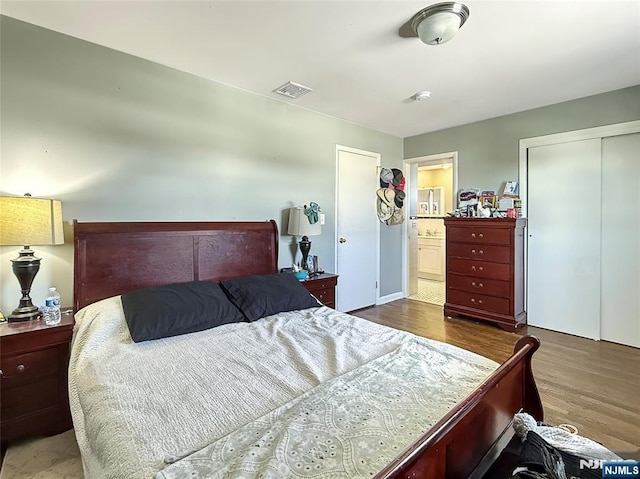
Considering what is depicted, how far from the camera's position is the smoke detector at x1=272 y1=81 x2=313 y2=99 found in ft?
9.83

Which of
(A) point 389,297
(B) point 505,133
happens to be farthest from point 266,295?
(B) point 505,133

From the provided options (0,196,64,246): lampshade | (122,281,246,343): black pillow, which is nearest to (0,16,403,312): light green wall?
(0,196,64,246): lampshade

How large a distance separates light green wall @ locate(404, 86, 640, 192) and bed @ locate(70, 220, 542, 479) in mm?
3048

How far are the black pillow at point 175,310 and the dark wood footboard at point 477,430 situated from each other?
5.04 ft

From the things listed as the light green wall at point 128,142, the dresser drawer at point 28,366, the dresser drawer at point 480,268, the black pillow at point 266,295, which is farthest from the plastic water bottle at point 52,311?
the dresser drawer at point 480,268

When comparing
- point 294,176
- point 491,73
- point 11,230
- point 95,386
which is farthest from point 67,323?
point 491,73

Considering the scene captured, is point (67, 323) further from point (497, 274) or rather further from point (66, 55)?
point (497, 274)

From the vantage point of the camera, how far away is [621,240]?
10.6 ft

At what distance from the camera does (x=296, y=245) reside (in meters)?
3.66

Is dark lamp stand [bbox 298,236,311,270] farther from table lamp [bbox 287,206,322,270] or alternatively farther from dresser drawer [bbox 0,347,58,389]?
dresser drawer [bbox 0,347,58,389]

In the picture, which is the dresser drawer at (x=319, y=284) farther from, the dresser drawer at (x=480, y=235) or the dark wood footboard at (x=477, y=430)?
the dark wood footboard at (x=477, y=430)

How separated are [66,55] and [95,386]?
2232 millimetres

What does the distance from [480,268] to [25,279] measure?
4184 millimetres

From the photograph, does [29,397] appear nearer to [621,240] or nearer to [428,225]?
[621,240]
